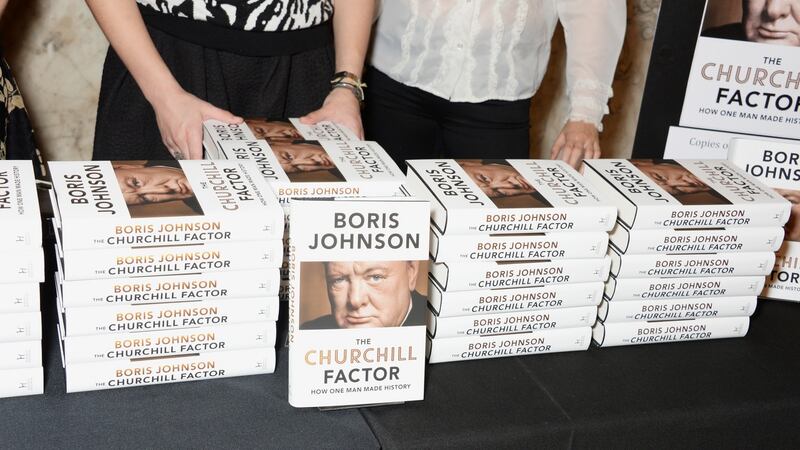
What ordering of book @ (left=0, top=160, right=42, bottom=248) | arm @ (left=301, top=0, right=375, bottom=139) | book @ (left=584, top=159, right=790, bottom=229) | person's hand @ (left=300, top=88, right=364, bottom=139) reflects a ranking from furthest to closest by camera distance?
arm @ (left=301, top=0, right=375, bottom=139) → person's hand @ (left=300, top=88, right=364, bottom=139) → book @ (left=584, top=159, right=790, bottom=229) → book @ (left=0, top=160, right=42, bottom=248)

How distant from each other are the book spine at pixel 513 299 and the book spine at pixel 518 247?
0.16ft

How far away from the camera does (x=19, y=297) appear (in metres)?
1.06

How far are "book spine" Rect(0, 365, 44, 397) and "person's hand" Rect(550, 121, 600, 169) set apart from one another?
1312 mm

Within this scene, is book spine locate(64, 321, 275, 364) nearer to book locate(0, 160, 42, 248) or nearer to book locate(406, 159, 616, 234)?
book locate(0, 160, 42, 248)

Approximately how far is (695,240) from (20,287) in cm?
97

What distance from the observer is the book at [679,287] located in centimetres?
135

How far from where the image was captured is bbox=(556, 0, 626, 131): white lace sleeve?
2.07 meters

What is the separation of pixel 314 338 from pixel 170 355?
199mm

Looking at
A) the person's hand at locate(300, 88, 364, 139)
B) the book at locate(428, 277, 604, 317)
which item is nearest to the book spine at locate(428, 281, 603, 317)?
the book at locate(428, 277, 604, 317)

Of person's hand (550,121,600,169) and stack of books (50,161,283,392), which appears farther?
person's hand (550,121,600,169)

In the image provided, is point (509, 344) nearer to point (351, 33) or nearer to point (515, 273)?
point (515, 273)

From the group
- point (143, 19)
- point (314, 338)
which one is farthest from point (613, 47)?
point (314, 338)

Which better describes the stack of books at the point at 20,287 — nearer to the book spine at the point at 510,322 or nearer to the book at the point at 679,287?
the book spine at the point at 510,322

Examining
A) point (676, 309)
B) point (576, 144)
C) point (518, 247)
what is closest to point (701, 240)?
point (676, 309)
